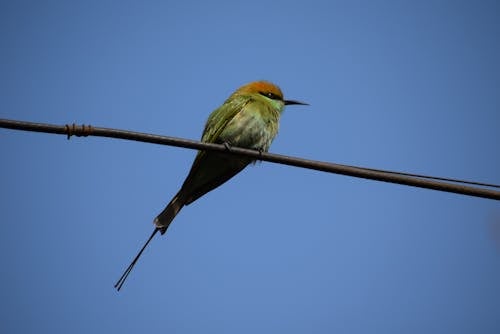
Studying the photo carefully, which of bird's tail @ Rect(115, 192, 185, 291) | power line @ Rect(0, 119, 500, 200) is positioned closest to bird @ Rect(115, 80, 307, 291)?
bird's tail @ Rect(115, 192, 185, 291)

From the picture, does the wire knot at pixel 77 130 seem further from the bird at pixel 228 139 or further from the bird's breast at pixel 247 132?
the bird's breast at pixel 247 132

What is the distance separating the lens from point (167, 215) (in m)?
3.12

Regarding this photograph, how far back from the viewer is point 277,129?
3.65m

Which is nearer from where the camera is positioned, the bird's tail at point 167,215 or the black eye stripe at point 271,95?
the bird's tail at point 167,215

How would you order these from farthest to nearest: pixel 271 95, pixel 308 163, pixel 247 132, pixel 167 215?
pixel 271 95, pixel 247 132, pixel 167 215, pixel 308 163

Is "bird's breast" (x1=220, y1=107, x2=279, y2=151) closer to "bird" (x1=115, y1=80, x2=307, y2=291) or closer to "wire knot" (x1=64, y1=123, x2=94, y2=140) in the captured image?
"bird" (x1=115, y1=80, x2=307, y2=291)

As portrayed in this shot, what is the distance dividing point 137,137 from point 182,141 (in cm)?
18

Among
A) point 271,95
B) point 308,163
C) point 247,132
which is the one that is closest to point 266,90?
point 271,95

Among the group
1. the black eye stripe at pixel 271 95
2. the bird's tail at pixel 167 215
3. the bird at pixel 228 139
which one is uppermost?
the black eye stripe at pixel 271 95

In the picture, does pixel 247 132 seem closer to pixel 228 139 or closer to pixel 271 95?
pixel 228 139

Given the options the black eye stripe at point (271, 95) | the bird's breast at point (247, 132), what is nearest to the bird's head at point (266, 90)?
the black eye stripe at point (271, 95)

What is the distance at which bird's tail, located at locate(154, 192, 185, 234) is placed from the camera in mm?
→ 3064

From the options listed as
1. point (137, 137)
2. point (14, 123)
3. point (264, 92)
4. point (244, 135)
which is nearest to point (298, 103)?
point (264, 92)

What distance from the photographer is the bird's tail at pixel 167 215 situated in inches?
121
